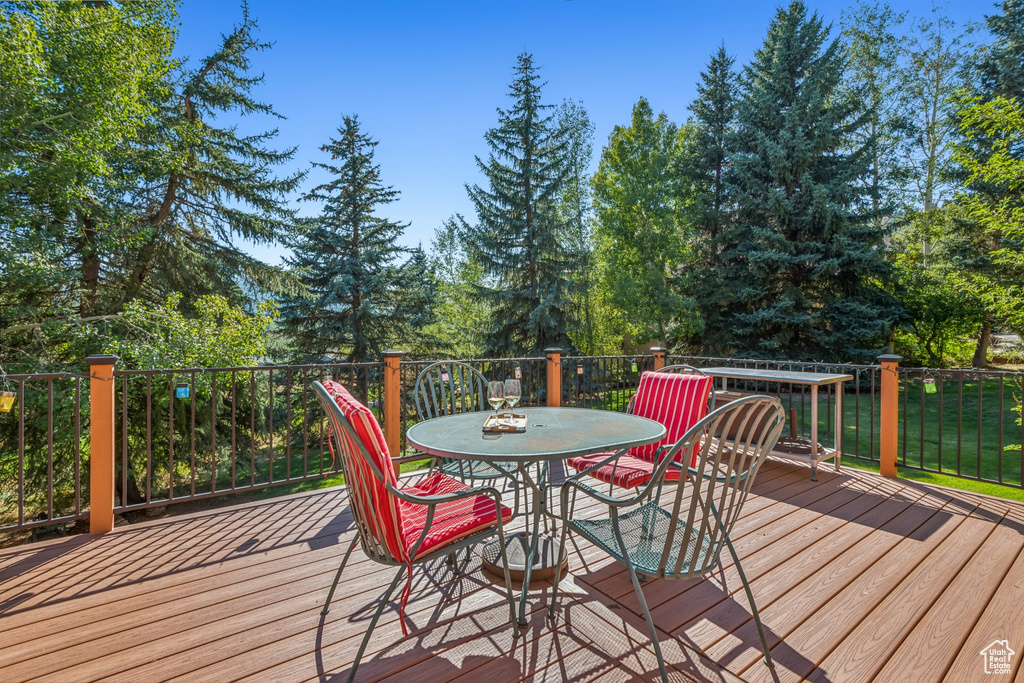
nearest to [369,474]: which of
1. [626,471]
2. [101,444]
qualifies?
[626,471]

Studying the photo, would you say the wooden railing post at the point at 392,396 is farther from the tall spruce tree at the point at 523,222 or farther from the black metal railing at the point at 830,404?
the tall spruce tree at the point at 523,222

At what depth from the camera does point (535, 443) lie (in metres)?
1.86

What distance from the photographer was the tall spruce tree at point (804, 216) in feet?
33.3

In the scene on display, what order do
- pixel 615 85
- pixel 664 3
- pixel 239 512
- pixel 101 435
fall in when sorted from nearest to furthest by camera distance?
pixel 101 435
pixel 239 512
pixel 664 3
pixel 615 85

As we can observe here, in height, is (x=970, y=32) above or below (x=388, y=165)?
above

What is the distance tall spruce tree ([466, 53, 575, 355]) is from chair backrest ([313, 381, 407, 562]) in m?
9.87

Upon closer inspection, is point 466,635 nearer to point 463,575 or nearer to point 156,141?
point 463,575

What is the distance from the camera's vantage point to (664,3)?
18.7 ft

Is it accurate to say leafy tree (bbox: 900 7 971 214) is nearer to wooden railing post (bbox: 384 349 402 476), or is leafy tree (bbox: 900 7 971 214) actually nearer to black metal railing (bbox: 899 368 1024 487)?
black metal railing (bbox: 899 368 1024 487)

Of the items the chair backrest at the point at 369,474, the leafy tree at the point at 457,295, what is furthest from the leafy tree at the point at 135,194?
the chair backrest at the point at 369,474

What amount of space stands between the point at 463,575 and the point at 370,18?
6.76 m

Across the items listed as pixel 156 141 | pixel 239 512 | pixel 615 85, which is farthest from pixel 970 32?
pixel 156 141

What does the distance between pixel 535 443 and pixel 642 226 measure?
10825 mm

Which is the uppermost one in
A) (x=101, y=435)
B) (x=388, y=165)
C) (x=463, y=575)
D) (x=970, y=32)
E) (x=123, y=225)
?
(x=970, y=32)
